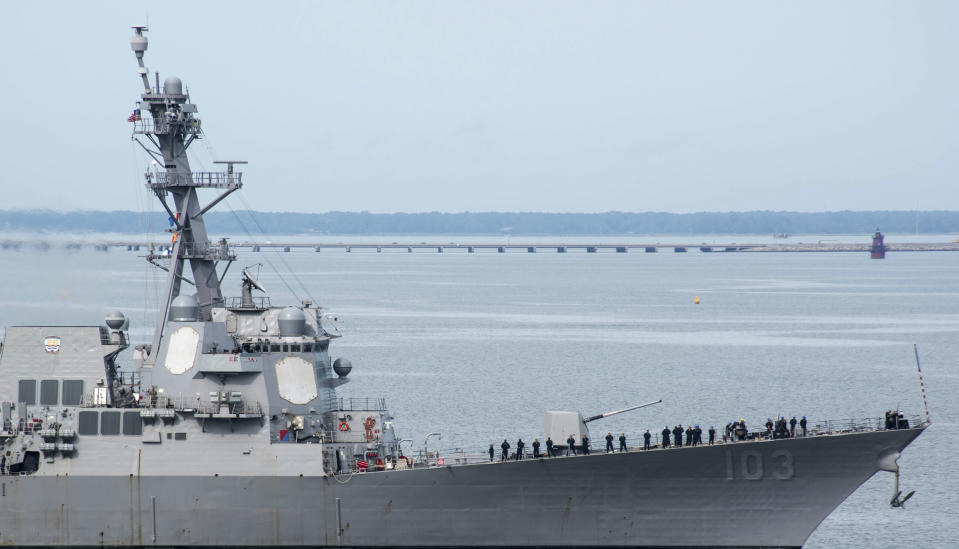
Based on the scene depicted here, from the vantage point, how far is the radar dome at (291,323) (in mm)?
27062

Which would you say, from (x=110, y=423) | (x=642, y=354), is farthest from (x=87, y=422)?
(x=642, y=354)

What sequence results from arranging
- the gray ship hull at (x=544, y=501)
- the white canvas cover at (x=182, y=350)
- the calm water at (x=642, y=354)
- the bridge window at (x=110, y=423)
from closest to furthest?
the gray ship hull at (x=544, y=501), the bridge window at (x=110, y=423), the white canvas cover at (x=182, y=350), the calm water at (x=642, y=354)

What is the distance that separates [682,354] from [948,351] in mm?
15750

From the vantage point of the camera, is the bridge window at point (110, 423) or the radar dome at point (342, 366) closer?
the bridge window at point (110, 423)

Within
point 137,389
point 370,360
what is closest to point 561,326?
point 370,360

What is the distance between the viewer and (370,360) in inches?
2351

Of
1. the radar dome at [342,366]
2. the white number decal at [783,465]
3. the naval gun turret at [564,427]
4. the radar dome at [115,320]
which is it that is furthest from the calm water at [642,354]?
the radar dome at [115,320]

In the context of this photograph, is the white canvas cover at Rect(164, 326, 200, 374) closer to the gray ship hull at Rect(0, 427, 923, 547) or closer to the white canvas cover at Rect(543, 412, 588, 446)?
the gray ship hull at Rect(0, 427, 923, 547)

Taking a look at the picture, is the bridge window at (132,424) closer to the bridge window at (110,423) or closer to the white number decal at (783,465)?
the bridge window at (110,423)

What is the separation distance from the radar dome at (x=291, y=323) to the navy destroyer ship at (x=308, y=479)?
23 cm

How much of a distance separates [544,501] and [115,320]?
1085 cm

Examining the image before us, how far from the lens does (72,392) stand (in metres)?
27.1

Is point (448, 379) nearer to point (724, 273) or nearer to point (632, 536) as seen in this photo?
point (632, 536)

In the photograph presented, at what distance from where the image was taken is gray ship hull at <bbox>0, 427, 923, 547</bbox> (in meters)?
25.5
